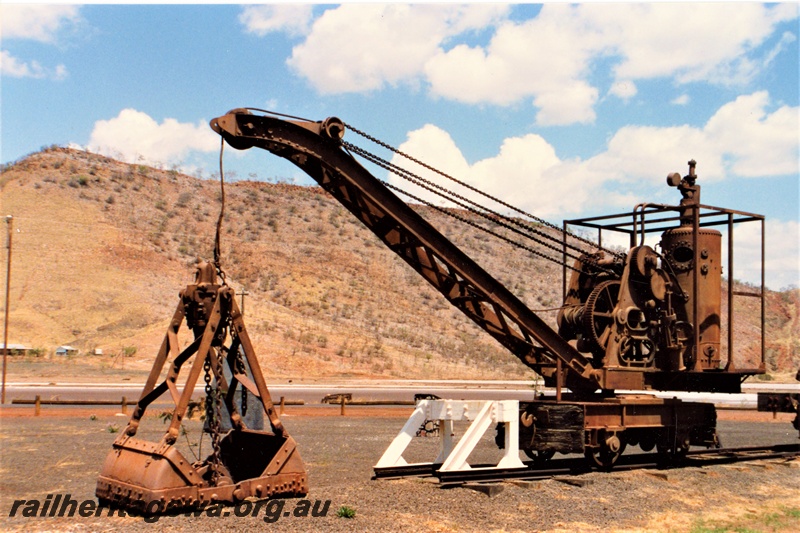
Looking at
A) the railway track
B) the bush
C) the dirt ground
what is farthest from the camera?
the railway track

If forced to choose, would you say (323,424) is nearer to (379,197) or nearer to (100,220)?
(379,197)

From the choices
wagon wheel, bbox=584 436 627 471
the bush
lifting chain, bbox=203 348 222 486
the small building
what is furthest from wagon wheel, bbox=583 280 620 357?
the small building

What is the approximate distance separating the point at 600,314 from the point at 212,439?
23.8 ft

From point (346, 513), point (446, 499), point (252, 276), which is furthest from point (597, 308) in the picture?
point (252, 276)

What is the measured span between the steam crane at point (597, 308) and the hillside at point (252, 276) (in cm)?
3205

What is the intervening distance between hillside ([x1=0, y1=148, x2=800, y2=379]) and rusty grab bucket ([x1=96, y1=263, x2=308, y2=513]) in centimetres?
3503

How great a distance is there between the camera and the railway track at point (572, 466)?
11.3m

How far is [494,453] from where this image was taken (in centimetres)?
1598

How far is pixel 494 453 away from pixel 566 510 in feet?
21.3

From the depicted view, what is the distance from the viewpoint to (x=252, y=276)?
60688 millimetres

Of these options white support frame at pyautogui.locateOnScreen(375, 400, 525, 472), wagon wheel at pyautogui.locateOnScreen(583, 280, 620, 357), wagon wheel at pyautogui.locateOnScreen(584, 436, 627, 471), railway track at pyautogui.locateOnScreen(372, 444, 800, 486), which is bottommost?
railway track at pyautogui.locateOnScreen(372, 444, 800, 486)

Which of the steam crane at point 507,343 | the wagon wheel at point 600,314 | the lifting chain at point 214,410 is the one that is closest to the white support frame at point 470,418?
the steam crane at point 507,343

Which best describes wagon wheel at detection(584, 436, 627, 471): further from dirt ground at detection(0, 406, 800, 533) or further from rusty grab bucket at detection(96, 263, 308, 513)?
rusty grab bucket at detection(96, 263, 308, 513)

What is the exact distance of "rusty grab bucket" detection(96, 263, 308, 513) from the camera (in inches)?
334
